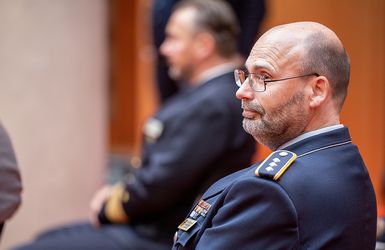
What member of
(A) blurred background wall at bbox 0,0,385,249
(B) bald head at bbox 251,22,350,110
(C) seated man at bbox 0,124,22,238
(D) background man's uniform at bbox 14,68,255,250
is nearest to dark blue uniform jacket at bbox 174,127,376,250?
(B) bald head at bbox 251,22,350,110

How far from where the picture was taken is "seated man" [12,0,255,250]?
2.40m

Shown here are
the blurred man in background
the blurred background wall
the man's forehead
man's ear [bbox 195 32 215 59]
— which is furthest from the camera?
the blurred man in background

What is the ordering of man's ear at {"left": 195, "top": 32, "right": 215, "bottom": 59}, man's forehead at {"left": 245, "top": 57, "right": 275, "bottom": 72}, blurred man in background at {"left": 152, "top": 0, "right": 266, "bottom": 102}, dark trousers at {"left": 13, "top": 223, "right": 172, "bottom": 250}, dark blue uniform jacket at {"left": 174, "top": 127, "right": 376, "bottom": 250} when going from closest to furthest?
1. dark blue uniform jacket at {"left": 174, "top": 127, "right": 376, "bottom": 250}
2. man's forehead at {"left": 245, "top": 57, "right": 275, "bottom": 72}
3. dark trousers at {"left": 13, "top": 223, "right": 172, "bottom": 250}
4. man's ear at {"left": 195, "top": 32, "right": 215, "bottom": 59}
5. blurred man in background at {"left": 152, "top": 0, "right": 266, "bottom": 102}

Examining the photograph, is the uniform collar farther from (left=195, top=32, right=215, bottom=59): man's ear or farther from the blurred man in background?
the blurred man in background

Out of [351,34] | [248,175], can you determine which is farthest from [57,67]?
[248,175]

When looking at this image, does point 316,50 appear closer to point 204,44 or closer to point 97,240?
point 204,44

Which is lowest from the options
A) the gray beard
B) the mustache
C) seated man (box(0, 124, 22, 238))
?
seated man (box(0, 124, 22, 238))

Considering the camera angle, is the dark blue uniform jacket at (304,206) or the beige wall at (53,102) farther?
the beige wall at (53,102)

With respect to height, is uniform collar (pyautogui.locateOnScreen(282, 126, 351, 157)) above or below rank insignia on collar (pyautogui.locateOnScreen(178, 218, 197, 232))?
above

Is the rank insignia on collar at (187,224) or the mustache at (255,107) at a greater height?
the mustache at (255,107)

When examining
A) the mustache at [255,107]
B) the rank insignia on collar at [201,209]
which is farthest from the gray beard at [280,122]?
the rank insignia on collar at [201,209]

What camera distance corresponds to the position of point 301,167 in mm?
1330

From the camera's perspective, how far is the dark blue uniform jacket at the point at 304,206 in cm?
128

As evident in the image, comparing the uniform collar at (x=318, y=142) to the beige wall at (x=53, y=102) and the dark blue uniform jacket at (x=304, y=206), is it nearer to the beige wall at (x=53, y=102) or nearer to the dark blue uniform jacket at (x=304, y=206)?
the dark blue uniform jacket at (x=304, y=206)
